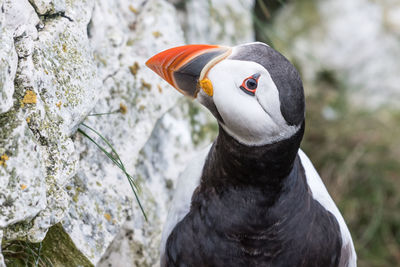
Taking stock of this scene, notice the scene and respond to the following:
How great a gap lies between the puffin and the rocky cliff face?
1.22 ft

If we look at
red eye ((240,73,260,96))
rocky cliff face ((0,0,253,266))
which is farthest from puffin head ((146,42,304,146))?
rocky cliff face ((0,0,253,266))

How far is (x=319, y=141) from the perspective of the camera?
5625 millimetres

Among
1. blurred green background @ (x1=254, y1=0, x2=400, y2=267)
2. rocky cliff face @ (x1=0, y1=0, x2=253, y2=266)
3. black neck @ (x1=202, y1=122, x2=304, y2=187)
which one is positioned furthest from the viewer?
blurred green background @ (x1=254, y1=0, x2=400, y2=267)

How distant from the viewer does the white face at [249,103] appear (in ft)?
7.24

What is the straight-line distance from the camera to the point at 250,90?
2.20m

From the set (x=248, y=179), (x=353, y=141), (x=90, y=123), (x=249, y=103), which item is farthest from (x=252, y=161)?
(x=353, y=141)

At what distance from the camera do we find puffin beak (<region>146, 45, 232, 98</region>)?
2.39 m

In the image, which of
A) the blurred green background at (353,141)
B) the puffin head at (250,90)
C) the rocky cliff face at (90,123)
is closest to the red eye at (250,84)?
the puffin head at (250,90)

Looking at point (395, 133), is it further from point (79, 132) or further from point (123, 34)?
point (79, 132)

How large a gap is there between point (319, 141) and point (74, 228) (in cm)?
345

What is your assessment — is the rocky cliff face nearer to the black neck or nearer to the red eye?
the black neck

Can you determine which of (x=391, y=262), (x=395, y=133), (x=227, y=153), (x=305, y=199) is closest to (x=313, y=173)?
(x=305, y=199)

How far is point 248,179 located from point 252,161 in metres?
0.14

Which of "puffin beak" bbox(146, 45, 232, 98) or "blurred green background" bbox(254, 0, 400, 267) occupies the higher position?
"puffin beak" bbox(146, 45, 232, 98)
